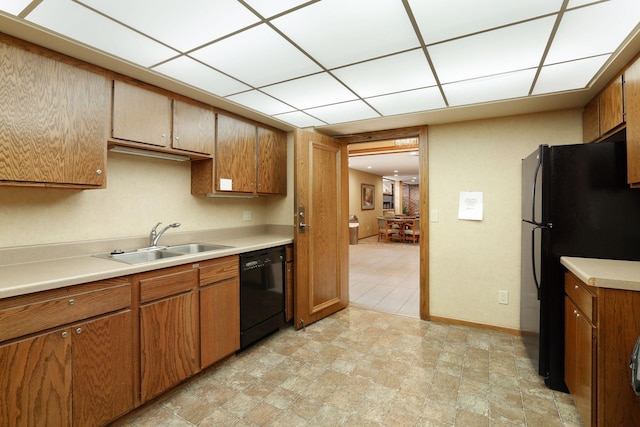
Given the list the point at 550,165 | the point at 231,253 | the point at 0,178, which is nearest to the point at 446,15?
the point at 550,165

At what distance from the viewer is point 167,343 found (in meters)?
1.97

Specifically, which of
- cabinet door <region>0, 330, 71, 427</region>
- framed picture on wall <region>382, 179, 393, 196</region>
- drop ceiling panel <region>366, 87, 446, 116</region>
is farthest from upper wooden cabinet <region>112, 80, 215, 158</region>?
framed picture on wall <region>382, 179, 393, 196</region>

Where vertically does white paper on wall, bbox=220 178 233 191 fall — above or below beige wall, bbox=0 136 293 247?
above

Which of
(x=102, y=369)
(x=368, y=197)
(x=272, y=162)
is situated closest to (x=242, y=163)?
(x=272, y=162)

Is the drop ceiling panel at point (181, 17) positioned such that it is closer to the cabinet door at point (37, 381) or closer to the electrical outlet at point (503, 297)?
the cabinet door at point (37, 381)

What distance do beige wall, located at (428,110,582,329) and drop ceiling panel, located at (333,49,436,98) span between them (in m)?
1.20

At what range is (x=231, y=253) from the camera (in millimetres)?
2420

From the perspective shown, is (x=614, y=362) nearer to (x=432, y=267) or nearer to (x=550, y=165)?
(x=550, y=165)

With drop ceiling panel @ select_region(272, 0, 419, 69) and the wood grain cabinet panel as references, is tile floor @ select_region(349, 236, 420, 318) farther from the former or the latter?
drop ceiling panel @ select_region(272, 0, 419, 69)

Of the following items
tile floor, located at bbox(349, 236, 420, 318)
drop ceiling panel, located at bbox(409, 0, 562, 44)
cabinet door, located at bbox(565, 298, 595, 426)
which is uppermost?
drop ceiling panel, located at bbox(409, 0, 562, 44)

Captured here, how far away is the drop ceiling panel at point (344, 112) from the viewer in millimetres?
2699

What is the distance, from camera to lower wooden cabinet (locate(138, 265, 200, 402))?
1846 mm

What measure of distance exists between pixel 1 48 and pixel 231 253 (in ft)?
5.71

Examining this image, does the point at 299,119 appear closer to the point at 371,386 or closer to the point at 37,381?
the point at 371,386
